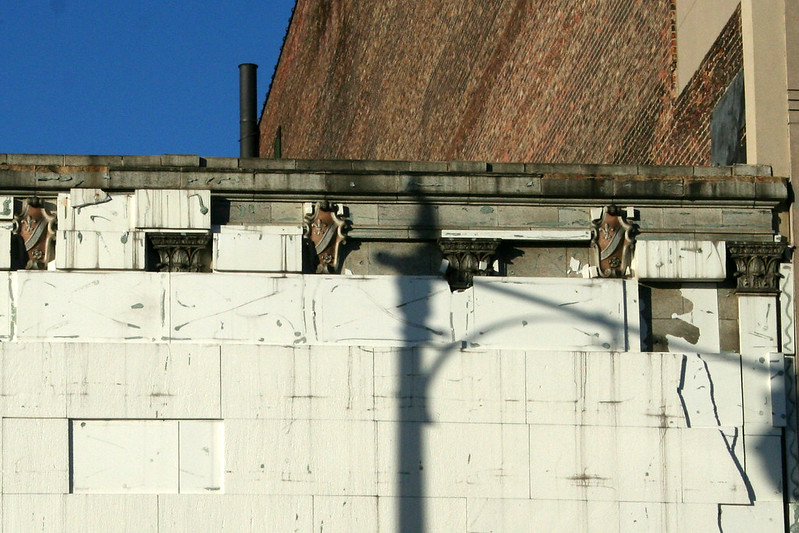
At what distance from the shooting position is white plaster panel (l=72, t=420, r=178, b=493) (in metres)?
13.0

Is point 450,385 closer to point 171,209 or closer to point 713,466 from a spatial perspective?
point 713,466

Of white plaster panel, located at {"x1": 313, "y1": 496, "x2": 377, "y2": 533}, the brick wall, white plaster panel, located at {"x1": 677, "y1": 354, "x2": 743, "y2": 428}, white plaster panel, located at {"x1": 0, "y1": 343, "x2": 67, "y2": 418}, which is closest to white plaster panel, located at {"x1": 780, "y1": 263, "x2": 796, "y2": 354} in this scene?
white plaster panel, located at {"x1": 677, "y1": 354, "x2": 743, "y2": 428}

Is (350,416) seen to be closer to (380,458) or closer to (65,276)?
(380,458)

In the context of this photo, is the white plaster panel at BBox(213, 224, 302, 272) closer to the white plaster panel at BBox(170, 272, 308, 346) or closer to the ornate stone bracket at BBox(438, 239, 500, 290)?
the white plaster panel at BBox(170, 272, 308, 346)

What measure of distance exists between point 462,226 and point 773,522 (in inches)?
156

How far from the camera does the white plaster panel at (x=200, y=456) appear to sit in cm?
1313

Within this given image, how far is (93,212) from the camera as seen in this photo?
13.5 m

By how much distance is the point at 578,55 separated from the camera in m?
23.2

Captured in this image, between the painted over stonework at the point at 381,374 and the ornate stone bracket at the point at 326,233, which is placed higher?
the ornate stone bracket at the point at 326,233

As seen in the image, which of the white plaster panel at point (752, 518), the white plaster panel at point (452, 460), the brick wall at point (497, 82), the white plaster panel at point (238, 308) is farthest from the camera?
the brick wall at point (497, 82)

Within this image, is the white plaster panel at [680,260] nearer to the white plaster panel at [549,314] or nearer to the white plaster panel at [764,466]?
the white plaster panel at [549,314]

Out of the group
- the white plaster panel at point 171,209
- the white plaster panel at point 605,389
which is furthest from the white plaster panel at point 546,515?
the white plaster panel at point 171,209

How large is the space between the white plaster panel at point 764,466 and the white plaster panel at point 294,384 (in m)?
3.54

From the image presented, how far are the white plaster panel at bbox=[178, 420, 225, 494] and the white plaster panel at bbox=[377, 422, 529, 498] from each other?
57.0 inches
